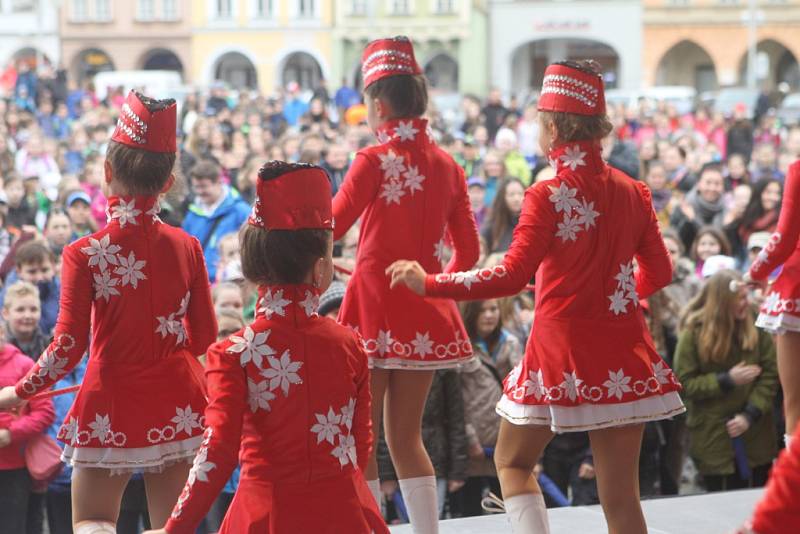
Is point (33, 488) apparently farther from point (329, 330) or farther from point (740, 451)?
point (740, 451)

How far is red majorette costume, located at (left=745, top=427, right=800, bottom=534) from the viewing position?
251 centimetres

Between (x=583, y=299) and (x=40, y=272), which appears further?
(x=40, y=272)

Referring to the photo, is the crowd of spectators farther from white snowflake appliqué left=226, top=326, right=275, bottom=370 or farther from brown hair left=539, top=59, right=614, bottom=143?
white snowflake appliqué left=226, top=326, right=275, bottom=370

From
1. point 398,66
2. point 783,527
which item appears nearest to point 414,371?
point 398,66

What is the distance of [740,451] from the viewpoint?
24.1ft

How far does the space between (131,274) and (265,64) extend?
5484 centimetres

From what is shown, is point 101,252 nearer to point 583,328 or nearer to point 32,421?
point 583,328

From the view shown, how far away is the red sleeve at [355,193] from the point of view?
4.95 m

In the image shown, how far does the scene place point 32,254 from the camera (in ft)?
24.6

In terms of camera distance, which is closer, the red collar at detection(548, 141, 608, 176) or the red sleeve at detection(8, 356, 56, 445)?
the red collar at detection(548, 141, 608, 176)

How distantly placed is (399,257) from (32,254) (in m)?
3.13

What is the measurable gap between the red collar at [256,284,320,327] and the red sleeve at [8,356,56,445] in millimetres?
2762

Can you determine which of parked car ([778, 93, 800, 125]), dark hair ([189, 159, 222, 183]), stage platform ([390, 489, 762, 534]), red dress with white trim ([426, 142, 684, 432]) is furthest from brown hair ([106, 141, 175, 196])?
parked car ([778, 93, 800, 125])

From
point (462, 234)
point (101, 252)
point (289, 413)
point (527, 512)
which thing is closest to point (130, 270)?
point (101, 252)
